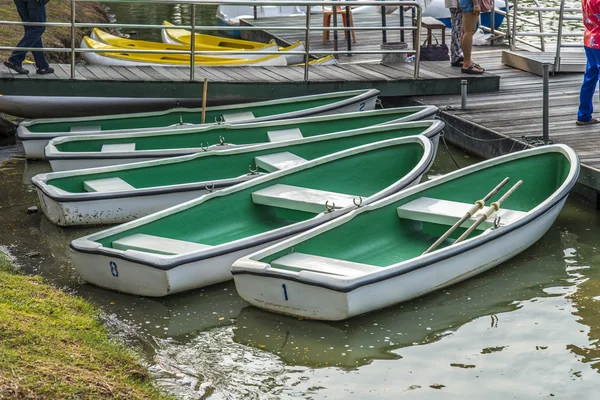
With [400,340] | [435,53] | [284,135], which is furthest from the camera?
[435,53]

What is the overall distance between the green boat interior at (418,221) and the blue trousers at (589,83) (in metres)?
1.65

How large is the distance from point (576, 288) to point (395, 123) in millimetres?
3541

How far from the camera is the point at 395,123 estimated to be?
9.95 m

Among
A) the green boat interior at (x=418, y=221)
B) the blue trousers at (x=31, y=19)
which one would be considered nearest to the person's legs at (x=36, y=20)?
the blue trousers at (x=31, y=19)

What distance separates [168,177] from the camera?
9.10 meters

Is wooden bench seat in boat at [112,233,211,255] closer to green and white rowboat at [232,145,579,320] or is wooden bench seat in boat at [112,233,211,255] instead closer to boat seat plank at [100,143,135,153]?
green and white rowboat at [232,145,579,320]

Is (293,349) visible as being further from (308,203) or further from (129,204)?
(129,204)

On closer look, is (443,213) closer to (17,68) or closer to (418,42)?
(418,42)

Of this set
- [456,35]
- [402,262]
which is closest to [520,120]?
[456,35]

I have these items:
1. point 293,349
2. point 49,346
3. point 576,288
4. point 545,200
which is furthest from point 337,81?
point 49,346

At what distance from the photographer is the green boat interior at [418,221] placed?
21.7ft

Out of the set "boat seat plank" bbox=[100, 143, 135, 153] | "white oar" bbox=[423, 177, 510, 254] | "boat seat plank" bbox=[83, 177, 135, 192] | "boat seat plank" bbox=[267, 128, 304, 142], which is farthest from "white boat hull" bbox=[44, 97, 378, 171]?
"white oar" bbox=[423, 177, 510, 254]

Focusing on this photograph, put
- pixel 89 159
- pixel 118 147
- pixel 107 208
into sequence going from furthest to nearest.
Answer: pixel 118 147 < pixel 89 159 < pixel 107 208

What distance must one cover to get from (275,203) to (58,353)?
319 cm
